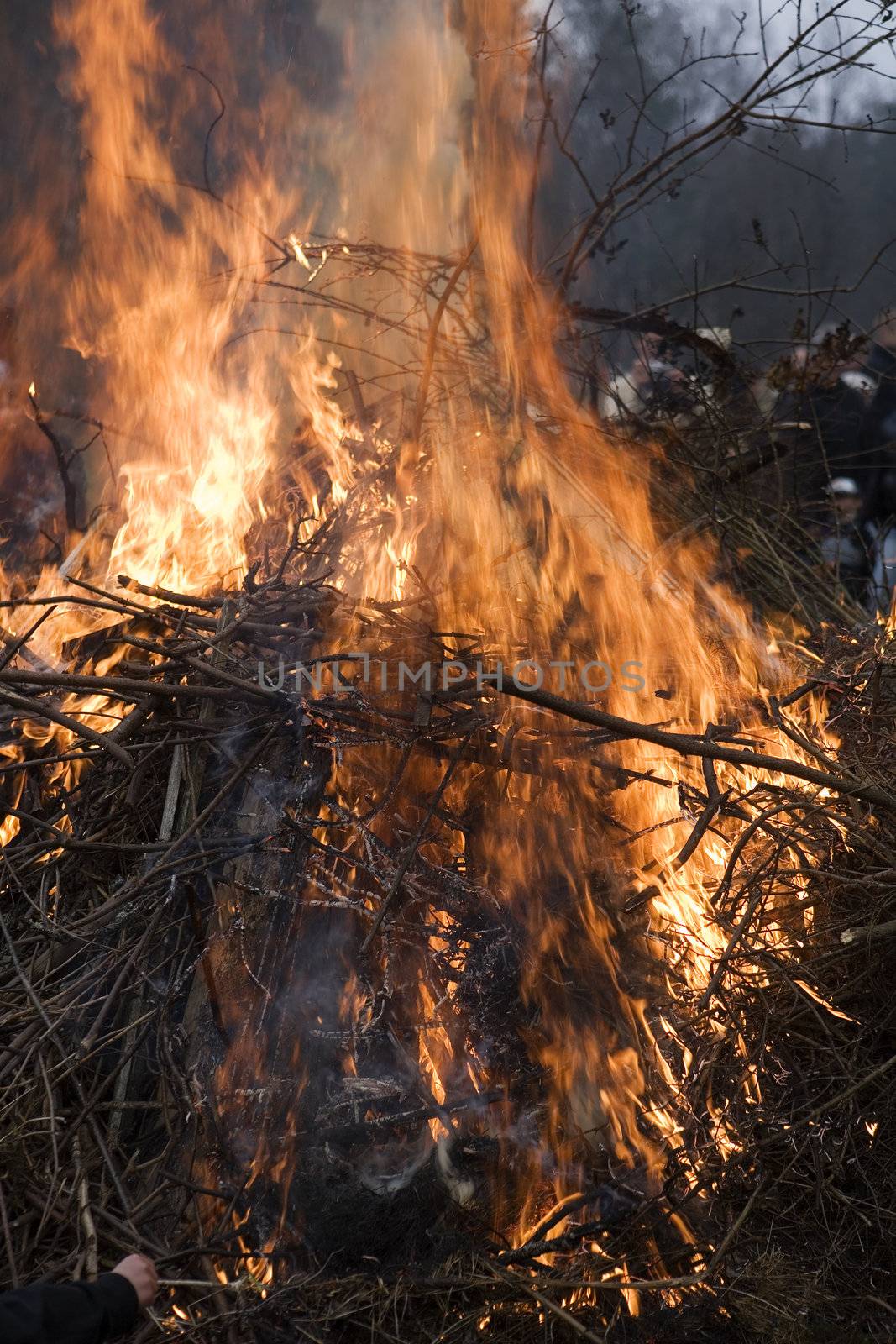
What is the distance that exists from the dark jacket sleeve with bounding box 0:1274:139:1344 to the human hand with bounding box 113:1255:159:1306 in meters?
0.02

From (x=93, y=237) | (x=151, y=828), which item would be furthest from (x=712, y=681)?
(x=93, y=237)

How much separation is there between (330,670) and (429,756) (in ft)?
1.62

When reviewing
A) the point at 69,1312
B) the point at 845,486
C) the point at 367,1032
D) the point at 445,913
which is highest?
the point at 845,486

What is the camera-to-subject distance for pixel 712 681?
3846 mm

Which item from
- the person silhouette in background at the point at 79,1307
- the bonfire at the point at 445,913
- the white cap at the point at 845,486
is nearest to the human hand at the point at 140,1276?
the person silhouette in background at the point at 79,1307

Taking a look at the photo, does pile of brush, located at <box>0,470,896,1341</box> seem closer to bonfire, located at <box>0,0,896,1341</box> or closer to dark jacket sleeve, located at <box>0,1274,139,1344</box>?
bonfire, located at <box>0,0,896,1341</box>

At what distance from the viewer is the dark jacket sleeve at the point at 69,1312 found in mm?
1715

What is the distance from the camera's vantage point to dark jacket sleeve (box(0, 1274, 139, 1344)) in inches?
67.5

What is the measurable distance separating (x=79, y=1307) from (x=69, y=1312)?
0.03 meters

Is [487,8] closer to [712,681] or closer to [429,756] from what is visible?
[712,681]

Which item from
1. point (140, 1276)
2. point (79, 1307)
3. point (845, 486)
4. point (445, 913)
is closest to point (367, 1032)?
point (445, 913)

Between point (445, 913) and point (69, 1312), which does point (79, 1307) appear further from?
point (445, 913)

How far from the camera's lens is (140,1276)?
6.46 feet

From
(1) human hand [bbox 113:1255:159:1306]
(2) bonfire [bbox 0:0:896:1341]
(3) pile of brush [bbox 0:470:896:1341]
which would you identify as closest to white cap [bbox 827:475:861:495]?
(2) bonfire [bbox 0:0:896:1341]
